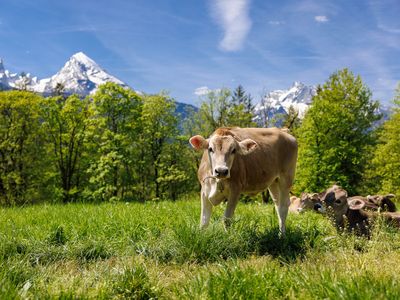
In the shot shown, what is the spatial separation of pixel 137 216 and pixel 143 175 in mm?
40083

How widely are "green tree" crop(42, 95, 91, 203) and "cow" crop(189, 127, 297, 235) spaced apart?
33080mm

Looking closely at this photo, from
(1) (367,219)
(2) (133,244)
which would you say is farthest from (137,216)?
(1) (367,219)

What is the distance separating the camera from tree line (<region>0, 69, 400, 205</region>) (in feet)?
116

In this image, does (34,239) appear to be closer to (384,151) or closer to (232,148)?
(232,148)

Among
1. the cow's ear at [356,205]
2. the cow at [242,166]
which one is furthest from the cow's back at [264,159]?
the cow's ear at [356,205]

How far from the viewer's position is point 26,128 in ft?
129

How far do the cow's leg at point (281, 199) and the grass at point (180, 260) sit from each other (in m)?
0.33

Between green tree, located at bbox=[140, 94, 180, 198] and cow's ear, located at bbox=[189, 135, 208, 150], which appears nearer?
cow's ear, located at bbox=[189, 135, 208, 150]

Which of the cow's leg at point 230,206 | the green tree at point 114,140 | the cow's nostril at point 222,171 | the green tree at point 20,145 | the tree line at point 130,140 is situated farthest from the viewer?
the green tree at point 114,140

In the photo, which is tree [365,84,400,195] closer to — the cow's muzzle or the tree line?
the tree line

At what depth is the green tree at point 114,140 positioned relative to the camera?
126ft

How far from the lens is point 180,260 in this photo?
18.8ft

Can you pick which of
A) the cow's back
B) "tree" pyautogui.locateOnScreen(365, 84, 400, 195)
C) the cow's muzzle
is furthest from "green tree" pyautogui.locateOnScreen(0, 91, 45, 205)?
the cow's muzzle

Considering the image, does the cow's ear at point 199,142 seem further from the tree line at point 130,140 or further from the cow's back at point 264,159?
the tree line at point 130,140
